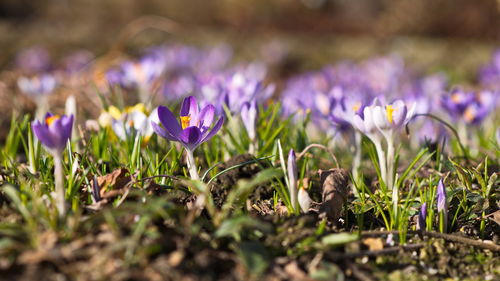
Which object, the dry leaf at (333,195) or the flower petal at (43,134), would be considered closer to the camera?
the flower petal at (43,134)

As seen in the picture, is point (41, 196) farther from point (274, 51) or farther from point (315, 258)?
point (274, 51)

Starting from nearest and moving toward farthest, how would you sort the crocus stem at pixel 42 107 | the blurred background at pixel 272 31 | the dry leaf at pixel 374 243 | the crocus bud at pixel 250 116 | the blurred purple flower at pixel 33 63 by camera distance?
the dry leaf at pixel 374 243 → the crocus bud at pixel 250 116 → the crocus stem at pixel 42 107 → the blurred purple flower at pixel 33 63 → the blurred background at pixel 272 31

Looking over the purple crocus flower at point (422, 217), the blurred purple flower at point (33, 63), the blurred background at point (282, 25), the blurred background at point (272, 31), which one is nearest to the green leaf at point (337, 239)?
the purple crocus flower at point (422, 217)

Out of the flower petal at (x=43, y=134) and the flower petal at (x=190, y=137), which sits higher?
the flower petal at (x=43, y=134)

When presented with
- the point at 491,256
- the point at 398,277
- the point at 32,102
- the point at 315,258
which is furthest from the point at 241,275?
the point at 32,102

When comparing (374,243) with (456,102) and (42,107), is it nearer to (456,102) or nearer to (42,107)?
(456,102)

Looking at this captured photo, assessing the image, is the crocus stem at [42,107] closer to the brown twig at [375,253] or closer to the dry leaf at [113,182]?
the dry leaf at [113,182]

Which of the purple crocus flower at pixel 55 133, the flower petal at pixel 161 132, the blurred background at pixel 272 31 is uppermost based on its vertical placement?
the purple crocus flower at pixel 55 133
